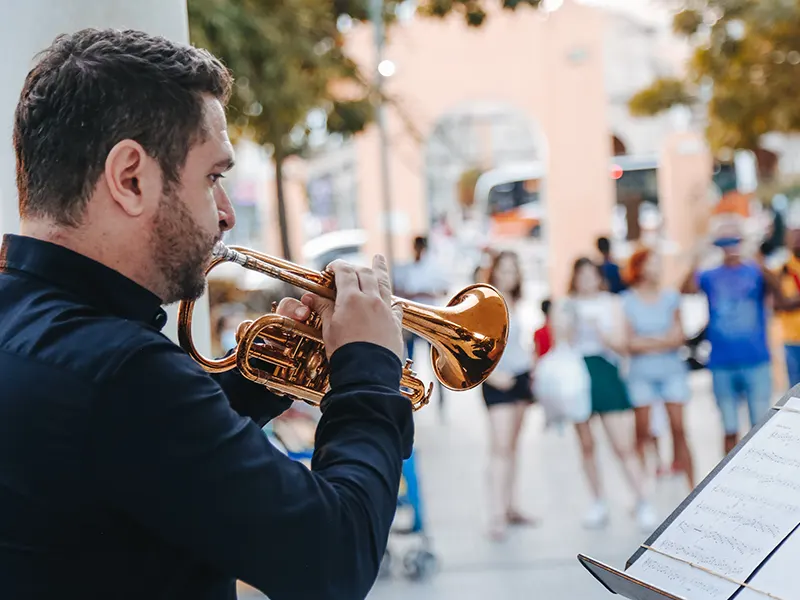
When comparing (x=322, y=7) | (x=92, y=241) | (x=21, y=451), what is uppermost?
(x=322, y=7)

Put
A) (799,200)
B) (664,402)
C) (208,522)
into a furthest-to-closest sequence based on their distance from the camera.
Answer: (799,200), (664,402), (208,522)

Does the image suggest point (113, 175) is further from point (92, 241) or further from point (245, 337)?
point (245, 337)

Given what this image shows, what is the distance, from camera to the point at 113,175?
1.28 metres

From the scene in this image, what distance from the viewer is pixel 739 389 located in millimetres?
6137

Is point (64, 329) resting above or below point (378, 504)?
above

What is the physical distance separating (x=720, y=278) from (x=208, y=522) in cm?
546

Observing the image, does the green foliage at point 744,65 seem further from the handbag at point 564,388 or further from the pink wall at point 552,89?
the pink wall at point 552,89

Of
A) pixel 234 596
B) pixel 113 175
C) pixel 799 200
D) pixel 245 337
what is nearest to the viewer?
pixel 113 175

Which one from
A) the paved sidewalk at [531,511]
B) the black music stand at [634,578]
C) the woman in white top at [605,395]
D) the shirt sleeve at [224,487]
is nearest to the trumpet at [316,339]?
the shirt sleeve at [224,487]

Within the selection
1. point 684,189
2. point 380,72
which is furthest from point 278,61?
point 684,189

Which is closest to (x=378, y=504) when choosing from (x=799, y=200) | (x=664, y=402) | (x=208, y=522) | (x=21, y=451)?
(x=208, y=522)

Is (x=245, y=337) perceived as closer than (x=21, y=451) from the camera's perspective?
No

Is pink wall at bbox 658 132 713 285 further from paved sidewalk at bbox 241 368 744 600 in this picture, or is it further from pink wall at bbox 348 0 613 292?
paved sidewalk at bbox 241 368 744 600

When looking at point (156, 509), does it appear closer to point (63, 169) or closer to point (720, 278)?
point (63, 169)
